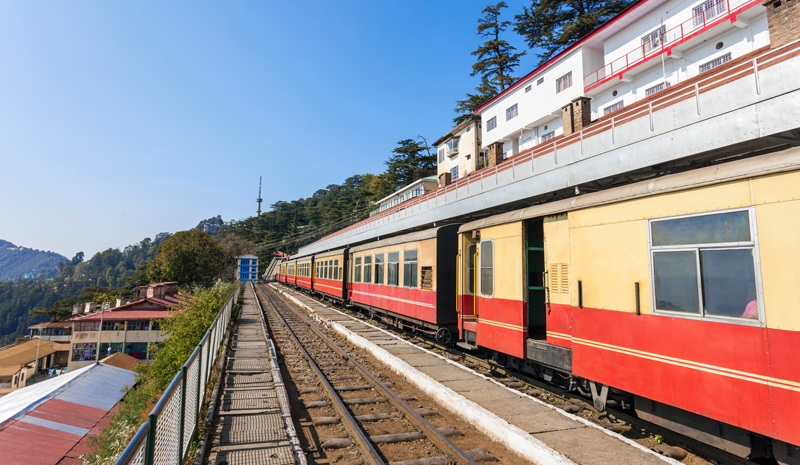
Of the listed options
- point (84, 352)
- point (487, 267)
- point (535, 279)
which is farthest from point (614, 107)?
point (84, 352)

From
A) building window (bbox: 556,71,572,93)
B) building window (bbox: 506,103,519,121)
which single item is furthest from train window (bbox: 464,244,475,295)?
building window (bbox: 506,103,519,121)

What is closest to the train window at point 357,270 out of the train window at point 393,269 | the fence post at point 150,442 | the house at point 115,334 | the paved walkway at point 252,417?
the train window at point 393,269

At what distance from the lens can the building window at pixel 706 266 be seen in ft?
12.8

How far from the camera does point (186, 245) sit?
4831 centimetres

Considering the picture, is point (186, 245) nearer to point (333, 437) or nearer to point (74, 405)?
point (74, 405)

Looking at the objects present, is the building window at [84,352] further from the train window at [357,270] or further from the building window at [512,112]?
the building window at [512,112]

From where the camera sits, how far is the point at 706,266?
4230 millimetres

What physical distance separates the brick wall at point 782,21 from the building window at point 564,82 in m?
11.7

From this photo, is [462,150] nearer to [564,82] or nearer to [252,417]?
[564,82]

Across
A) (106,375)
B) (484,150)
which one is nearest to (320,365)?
(106,375)

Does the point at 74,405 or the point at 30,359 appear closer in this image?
the point at 74,405

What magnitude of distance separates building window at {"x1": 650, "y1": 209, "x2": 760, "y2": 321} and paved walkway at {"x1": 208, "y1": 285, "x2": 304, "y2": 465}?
16.1ft

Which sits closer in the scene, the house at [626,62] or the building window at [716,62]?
the house at [626,62]

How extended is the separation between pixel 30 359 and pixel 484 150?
52538 millimetres
